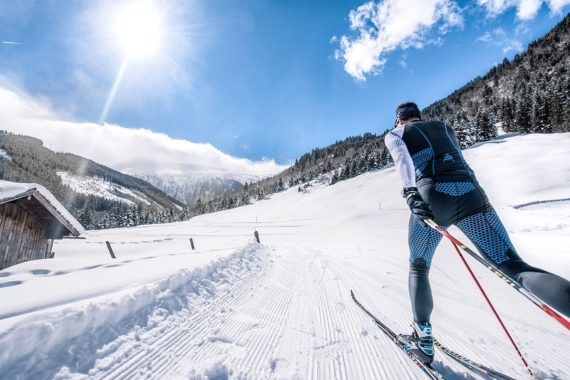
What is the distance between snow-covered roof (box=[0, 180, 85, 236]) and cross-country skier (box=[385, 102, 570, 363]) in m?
11.0

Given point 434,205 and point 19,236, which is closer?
point 434,205

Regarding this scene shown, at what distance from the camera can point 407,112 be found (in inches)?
118

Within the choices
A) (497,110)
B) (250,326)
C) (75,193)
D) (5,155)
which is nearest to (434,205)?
(250,326)

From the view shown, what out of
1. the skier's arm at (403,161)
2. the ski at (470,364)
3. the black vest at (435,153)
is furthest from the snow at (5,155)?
the ski at (470,364)

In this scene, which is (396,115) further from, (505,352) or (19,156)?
(19,156)

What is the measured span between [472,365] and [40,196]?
509 inches

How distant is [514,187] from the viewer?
79.6 ft

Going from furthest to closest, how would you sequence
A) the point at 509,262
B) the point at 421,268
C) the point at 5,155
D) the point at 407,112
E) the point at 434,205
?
the point at 5,155 → the point at 407,112 → the point at 421,268 → the point at 434,205 → the point at 509,262

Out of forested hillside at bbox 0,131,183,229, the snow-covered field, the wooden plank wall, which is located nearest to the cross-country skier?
the snow-covered field

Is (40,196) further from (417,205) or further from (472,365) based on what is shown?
(472,365)

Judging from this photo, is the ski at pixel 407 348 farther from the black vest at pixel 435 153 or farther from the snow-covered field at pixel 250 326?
the black vest at pixel 435 153

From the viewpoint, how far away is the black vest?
230 centimetres

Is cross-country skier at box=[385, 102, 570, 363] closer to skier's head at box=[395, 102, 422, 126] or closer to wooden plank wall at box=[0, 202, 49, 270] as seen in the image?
skier's head at box=[395, 102, 422, 126]

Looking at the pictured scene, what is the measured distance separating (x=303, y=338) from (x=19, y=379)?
2781 millimetres
